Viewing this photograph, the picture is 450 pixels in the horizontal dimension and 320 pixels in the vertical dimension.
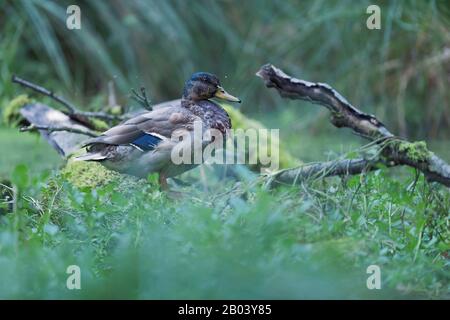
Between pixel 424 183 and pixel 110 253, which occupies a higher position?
pixel 424 183

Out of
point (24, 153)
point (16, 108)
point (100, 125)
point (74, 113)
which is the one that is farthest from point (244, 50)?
point (74, 113)

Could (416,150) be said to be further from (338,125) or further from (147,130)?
(147,130)

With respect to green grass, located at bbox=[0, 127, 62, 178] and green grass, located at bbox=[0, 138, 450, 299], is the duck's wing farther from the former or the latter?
green grass, located at bbox=[0, 127, 62, 178]

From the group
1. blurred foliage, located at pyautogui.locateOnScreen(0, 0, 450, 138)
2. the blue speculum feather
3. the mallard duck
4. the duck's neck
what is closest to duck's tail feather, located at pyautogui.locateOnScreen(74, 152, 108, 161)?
the mallard duck

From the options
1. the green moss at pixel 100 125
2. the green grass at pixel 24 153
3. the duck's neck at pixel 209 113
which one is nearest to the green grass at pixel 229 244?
the duck's neck at pixel 209 113

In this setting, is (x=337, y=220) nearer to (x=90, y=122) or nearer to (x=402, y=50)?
(x=90, y=122)

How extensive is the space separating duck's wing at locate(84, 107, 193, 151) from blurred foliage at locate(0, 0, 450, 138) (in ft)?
10.6

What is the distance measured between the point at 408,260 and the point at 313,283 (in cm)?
48

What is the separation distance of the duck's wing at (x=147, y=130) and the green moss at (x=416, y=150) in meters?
0.98

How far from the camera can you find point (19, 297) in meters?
2.76

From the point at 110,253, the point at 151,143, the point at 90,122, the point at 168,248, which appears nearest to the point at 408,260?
the point at 168,248

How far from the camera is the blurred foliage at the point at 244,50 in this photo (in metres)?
7.27

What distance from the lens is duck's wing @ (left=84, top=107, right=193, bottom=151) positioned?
12.9 feet
